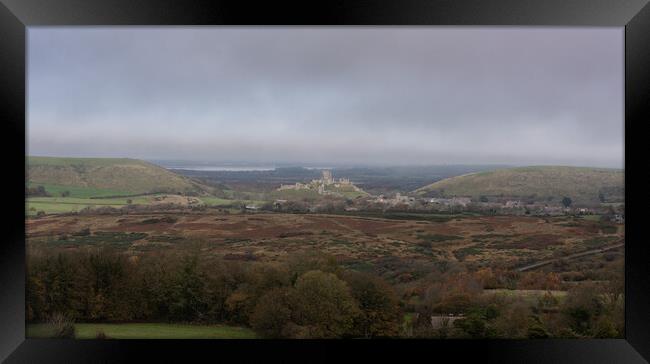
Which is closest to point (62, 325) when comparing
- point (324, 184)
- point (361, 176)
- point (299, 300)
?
point (299, 300)

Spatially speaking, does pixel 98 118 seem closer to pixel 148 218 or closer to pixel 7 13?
pixel 148 218

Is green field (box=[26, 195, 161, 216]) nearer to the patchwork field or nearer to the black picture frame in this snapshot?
the patchwork field

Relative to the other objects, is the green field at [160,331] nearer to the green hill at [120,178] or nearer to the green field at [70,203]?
the green field at [70,203]

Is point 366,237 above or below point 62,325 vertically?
above

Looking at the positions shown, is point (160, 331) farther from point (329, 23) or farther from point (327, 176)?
point (329, 23)

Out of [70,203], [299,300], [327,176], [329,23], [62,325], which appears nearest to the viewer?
[329,23]

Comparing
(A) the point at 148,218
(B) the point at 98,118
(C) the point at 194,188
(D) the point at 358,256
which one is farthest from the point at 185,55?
(D) the point at 358,256
